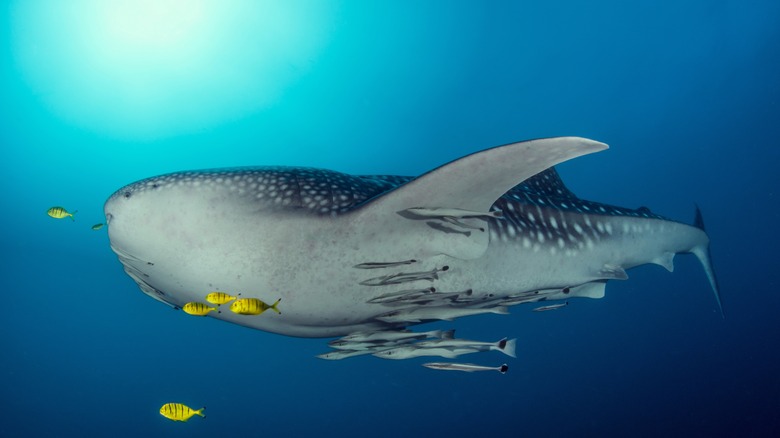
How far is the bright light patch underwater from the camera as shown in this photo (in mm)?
17016

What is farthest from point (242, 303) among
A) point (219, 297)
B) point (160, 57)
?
point (160, 57)

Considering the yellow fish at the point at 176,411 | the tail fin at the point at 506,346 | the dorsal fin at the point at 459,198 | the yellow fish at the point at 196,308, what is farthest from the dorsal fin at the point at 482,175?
the yellow fish at the point at 176,411

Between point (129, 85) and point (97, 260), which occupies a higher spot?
point (129, 85)

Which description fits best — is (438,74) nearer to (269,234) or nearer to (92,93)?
(92,93)

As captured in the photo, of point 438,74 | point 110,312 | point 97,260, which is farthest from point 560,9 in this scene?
point 110,312

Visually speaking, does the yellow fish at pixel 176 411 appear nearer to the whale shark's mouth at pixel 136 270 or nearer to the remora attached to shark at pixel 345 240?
the whale shark's mouth at pixel 136 270

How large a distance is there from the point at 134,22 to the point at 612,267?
791 inches

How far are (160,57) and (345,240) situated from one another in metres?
20.8

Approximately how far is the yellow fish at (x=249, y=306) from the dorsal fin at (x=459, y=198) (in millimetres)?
908

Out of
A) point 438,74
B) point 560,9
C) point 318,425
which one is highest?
point 560,9

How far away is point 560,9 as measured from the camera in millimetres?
21266

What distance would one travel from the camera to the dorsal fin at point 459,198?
2.33 m

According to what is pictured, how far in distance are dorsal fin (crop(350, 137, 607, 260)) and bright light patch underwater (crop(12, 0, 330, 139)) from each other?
1775cm

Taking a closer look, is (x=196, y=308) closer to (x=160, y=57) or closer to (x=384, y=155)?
(x=160, y=57)
